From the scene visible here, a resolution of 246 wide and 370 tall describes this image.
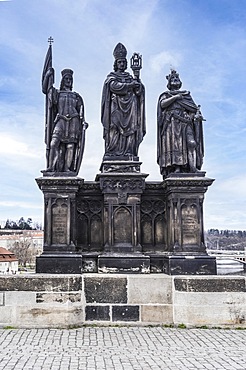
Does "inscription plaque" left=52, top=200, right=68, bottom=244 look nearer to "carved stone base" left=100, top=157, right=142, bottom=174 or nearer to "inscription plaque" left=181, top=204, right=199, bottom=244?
"carved stone base" left=100, top=157, right=142, bottom=174

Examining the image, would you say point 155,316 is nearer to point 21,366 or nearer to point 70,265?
point 70,265

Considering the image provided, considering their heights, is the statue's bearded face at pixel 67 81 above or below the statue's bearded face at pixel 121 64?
below

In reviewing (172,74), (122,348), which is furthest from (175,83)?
(122,348)

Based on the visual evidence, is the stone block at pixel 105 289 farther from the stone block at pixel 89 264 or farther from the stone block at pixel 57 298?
the stone block at pixel 89 264

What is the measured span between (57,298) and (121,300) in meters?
1.36

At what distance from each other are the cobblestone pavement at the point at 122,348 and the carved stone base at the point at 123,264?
1.38 metres

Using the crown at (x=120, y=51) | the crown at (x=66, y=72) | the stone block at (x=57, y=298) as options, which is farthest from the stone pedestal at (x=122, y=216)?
the crown at (x=120, y=51)

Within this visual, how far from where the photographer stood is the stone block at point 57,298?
892cm

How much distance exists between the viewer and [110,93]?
10914mm

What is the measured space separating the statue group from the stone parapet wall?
273 cm

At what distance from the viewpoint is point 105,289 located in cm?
920

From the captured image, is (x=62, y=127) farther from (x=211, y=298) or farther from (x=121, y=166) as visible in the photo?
(x=211, y=298)

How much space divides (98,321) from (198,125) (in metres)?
5.27

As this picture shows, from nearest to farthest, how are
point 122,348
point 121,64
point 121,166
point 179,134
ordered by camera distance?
point 122,348 → point 121,166 → point 179,134 → point 121,64
